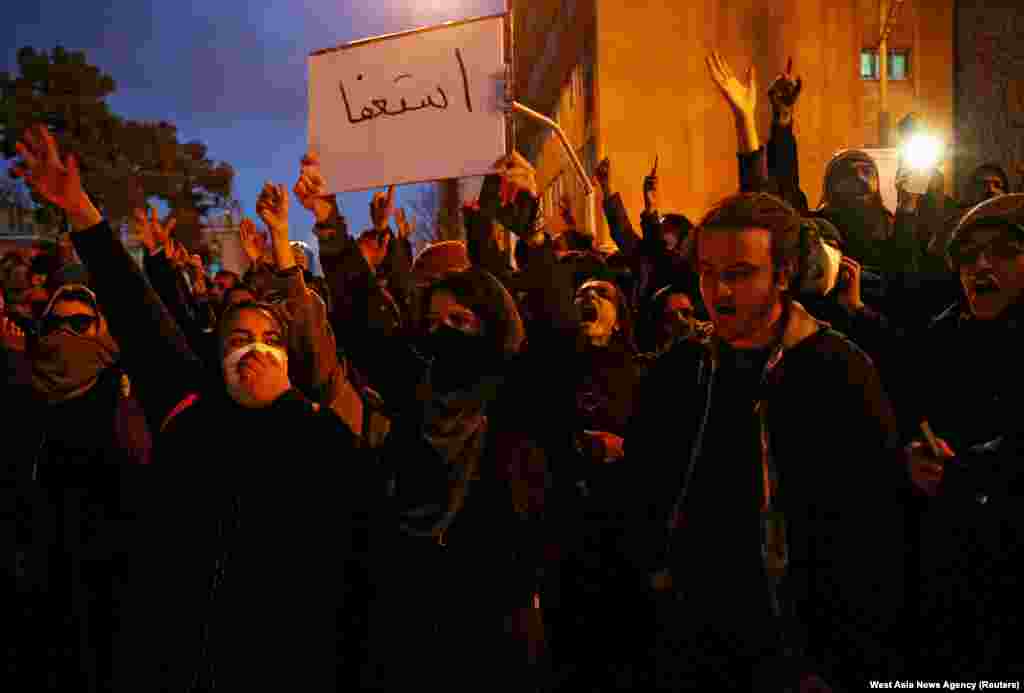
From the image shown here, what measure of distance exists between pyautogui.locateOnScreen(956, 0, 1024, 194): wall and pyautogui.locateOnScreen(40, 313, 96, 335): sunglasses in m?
15.2

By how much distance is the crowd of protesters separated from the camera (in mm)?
2488

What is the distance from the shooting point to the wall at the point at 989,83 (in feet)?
54.0

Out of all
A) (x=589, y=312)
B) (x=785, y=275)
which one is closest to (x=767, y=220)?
(x=785, y=275)

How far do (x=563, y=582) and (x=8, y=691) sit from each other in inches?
93.9

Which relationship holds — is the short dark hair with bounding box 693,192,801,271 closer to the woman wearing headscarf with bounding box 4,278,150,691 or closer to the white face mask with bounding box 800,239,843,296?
the white face mask with bounding box 800,239,843,296

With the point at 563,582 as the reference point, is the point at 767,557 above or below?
above

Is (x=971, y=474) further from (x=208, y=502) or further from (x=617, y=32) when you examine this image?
(x=617, y=32)

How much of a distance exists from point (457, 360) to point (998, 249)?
181 cm

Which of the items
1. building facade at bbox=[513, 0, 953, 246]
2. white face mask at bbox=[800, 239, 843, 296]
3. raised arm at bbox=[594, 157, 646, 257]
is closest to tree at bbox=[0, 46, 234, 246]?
building facade at bbox=[513, 0, 953, 246]

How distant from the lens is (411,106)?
5375 mm

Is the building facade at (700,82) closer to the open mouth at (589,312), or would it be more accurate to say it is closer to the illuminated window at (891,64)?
the illuminated window at (891,64)

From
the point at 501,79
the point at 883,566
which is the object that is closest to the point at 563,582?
the point at 883,566

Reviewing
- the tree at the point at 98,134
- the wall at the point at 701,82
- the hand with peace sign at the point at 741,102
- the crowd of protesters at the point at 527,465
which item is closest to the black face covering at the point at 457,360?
the crowd of protesters at the point at 527,465

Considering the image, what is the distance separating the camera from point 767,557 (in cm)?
241
